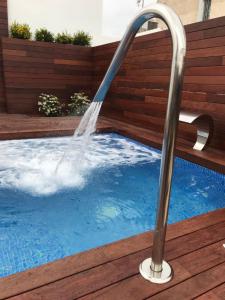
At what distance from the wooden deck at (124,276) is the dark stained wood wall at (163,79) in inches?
91.2

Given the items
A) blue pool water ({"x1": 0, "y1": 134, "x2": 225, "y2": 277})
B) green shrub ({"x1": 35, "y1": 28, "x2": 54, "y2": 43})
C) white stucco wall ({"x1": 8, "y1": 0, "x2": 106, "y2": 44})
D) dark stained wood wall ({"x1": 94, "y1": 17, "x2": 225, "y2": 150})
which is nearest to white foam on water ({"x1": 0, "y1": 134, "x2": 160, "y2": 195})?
blue pool water ({"x1": 0, "y1": 134, "x2": 225, "y2": 277})

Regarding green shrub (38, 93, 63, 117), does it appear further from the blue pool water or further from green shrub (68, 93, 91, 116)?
the blue pool water

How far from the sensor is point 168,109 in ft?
2.82

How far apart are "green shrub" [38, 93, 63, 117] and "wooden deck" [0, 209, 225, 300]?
4676 mm

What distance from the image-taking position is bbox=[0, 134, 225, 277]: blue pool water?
184 centimetres

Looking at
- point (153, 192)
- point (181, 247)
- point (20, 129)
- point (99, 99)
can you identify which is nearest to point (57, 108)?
point (20, 129)

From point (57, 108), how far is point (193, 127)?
10.4 ft

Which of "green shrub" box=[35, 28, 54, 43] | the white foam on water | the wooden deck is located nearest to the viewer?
the wooden deck

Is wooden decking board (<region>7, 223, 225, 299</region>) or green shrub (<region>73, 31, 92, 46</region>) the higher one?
green shrub (<region>73, 31, 92, 46</region>)

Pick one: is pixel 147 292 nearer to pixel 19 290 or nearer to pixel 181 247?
pixel 181 247

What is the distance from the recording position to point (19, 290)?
1.01 m

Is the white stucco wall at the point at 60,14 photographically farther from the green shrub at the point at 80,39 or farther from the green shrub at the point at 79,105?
the green shrub at the point at 79,105

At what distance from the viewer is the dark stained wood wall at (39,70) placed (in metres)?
5.54

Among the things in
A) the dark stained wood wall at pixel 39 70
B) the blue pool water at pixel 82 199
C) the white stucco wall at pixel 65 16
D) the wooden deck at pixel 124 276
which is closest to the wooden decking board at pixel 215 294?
the wooden deck at pixel 124 276
